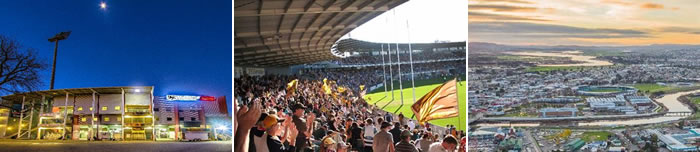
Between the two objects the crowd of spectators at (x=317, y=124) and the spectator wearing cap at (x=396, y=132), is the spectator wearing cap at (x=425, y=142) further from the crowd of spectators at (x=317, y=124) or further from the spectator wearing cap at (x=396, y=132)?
the spectator wearing cap at (x=396, y=132)

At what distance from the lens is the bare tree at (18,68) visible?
4.67 metres

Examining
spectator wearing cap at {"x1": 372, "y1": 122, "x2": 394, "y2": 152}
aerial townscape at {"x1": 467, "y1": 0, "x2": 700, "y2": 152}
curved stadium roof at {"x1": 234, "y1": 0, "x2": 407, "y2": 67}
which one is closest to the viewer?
curved stadium roof at {"x1": 234, "y1": 0, "x2": 407, "y2": 67}

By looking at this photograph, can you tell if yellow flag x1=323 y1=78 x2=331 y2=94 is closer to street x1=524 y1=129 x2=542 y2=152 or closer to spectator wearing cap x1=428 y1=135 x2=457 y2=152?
spectator wearing cap x1=428 y1=135 x2=457 y2=152

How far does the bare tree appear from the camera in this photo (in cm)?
467

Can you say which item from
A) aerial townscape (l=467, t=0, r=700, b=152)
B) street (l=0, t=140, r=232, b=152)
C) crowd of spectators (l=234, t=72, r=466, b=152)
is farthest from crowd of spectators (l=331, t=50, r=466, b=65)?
street (l=0, t=140, r=232, b=152)

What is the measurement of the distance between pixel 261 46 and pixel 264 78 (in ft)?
0.83

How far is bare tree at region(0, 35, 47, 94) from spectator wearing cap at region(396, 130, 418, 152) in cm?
286

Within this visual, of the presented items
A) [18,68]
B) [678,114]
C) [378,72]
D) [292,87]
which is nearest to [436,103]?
[378,72]

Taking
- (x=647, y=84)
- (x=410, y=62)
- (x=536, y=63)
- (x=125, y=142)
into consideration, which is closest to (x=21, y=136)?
(x=125, y=142)

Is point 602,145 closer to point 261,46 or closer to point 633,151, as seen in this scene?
point 633,151

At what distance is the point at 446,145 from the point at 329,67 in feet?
4.07

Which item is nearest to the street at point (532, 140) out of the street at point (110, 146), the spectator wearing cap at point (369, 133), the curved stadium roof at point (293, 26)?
the spectator wearing cap at point (369, 133)

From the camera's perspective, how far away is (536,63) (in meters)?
6.25

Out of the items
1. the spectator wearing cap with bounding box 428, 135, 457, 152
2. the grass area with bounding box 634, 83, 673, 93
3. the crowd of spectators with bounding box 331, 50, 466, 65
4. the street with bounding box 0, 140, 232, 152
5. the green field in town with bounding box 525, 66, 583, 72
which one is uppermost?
the crowd of spectators with bounding box 331, 50, 466, 65
